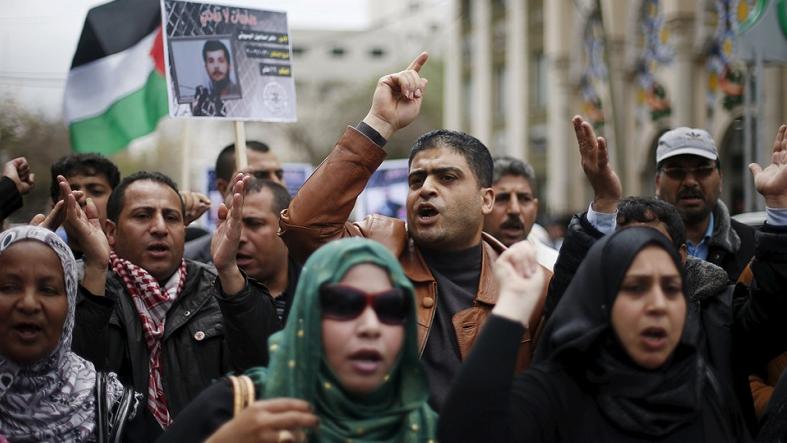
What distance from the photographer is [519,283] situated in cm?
294

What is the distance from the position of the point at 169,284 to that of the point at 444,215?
4.18 feet

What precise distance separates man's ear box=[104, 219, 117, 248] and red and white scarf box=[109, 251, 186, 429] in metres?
0.24

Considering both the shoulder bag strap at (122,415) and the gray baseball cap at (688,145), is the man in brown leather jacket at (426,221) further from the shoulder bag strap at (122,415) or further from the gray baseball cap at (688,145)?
the gray baseball cap at (688,145)

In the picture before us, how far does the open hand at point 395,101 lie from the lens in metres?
4.07

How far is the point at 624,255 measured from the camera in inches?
120

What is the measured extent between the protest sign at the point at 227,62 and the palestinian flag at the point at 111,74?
1646 millimetres

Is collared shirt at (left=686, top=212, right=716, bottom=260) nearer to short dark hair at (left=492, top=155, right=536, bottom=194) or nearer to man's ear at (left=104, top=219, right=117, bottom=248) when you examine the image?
short dark hair at (left=492, top=155, right=536, bottom=194)

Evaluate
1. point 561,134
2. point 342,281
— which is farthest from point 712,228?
point 561,134

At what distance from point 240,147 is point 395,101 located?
5.18 feet

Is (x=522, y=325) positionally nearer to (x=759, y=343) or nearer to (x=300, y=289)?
(x=300, y=289)

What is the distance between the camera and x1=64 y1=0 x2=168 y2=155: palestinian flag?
737 centimetres

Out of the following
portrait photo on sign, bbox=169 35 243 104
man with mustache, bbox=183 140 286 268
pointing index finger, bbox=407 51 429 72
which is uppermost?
portrait photo on sign, bbox=169 35 243 104

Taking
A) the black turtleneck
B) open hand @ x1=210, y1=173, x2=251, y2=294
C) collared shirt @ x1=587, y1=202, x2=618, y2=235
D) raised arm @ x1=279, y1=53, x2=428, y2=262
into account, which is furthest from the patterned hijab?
collared shirt @ x1=587, y1=202, x2=618, y2=235

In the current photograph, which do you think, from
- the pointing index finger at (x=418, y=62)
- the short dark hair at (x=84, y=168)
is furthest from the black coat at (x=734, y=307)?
the short dark hair at (x=84, y=168)
